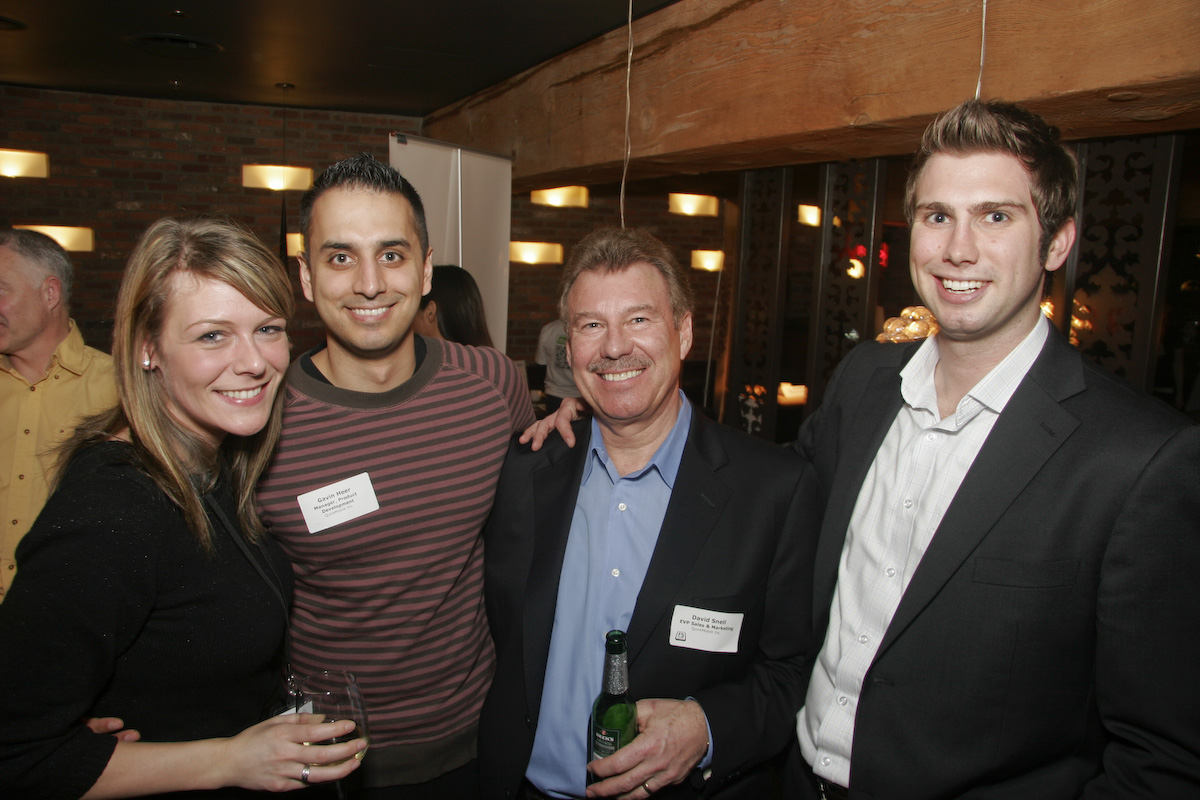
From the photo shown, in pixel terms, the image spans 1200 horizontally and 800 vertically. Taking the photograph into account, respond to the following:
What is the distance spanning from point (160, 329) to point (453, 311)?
8.21 ft

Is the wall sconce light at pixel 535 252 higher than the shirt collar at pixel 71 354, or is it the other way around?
the wall sconce light at pixel 535 252

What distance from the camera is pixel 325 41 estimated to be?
4422mm

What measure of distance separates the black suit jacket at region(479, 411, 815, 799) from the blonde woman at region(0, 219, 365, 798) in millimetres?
417

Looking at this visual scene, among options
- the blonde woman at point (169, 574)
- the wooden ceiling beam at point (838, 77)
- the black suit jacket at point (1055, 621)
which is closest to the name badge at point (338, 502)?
the blonde woman at point (169, 574)

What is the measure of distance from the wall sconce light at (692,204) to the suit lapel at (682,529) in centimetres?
677

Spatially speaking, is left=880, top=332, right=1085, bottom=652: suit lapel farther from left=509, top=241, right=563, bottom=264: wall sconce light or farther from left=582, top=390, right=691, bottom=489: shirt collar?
left=509, top=241, right=563, bottom=264: wall sconce light

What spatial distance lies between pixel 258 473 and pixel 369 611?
1.30 feet

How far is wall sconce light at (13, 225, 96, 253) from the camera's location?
20.4 feet

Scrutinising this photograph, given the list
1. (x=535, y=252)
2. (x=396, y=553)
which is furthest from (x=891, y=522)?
(x=535, y=252)

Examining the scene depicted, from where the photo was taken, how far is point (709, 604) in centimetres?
145

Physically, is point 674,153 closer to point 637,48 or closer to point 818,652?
point 637,48

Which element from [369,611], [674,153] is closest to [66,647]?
[369,611]

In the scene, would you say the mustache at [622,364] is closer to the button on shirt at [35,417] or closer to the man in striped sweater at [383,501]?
the man in striped sweater at [383,501]

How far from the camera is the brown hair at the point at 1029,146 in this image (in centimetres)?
130
